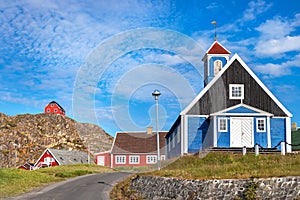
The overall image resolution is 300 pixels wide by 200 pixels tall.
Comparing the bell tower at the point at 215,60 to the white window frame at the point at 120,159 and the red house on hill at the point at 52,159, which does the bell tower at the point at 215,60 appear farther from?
A: the white window frame at the point at 120,159

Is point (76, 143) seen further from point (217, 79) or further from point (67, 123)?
point (217, 79)

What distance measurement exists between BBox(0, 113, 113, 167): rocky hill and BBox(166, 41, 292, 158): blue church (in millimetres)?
72318

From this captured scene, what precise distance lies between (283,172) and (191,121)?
55.9ft

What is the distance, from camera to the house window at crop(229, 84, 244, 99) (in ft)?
110

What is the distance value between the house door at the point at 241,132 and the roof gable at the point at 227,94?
1.71 meters

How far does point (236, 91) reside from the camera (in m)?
33.7

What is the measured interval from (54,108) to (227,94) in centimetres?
10148

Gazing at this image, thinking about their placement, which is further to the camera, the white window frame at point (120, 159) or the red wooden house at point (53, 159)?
the white window frame at point (120, 159)

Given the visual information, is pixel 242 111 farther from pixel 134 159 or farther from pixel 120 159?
pixel 120 159

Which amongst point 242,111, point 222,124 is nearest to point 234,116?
point 242,111

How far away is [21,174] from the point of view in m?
32.7

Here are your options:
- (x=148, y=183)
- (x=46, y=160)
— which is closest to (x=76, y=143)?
(x=46, y=160)

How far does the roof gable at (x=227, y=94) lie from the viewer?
33.2 m

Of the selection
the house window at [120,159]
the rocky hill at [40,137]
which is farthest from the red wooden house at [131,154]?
the rocky hill at [40,137]
